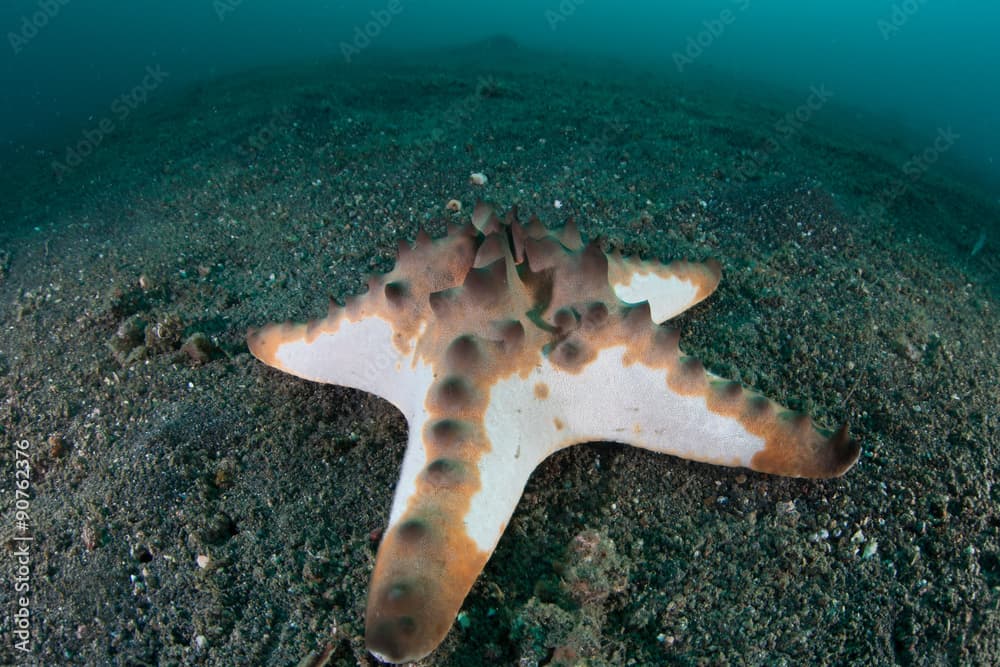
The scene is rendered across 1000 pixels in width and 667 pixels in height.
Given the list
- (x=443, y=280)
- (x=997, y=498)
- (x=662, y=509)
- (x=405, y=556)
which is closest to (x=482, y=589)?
(x=405, y=556)

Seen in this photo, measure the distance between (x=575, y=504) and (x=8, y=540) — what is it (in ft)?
8.87

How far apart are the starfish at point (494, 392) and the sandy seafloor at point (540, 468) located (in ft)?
1.26

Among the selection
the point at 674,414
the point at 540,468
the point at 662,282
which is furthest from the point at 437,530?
the point at 662,282

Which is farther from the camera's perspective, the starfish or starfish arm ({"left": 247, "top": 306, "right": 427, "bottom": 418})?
starfish arm ({"left": 247, "top": 306, "right": 427, "bottom": 418})

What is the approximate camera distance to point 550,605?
86.2 inches

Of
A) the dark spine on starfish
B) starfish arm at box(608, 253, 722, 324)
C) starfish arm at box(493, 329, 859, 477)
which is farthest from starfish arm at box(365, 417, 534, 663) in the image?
starfish arm at box(608, 253, 722, 324)

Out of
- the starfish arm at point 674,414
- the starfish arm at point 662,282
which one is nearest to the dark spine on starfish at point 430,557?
the starfish arm at point 674,414

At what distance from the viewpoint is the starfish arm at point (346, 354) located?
2665mm

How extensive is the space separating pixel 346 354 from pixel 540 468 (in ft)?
3.58

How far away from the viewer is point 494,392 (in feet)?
7.55

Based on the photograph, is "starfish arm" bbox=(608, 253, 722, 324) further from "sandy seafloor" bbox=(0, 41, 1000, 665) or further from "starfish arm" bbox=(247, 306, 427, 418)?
"starfish arm" bbox=(247, 306, 427, 418)

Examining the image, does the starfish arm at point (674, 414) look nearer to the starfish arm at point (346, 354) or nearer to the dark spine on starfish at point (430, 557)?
the dark spine on starfish at point (430, 557)

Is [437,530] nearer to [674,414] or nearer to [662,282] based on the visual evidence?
[674,414]

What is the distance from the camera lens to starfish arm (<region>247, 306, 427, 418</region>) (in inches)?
105
